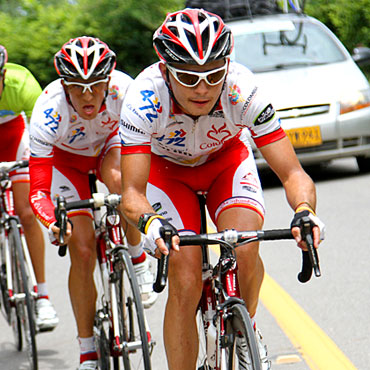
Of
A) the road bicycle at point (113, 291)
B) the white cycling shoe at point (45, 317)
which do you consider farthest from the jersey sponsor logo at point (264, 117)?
the white cycling shoe at point (45, 317)

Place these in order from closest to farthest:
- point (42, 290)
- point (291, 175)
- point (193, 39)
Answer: point (193, 39) < point (291, 175) < point (42, 290)

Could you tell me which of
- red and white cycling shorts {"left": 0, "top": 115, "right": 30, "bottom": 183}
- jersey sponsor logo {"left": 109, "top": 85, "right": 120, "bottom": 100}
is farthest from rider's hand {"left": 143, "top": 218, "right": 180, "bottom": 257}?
red and white cycling shorts {"left": 0, "top": 115, "right": 30, "bottom": 183}

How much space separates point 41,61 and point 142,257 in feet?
75.7

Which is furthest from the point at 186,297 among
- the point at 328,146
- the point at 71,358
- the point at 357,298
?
the point at 328,146

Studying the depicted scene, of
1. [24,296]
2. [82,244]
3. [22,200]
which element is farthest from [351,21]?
[82,244]

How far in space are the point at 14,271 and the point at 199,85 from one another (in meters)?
2.91

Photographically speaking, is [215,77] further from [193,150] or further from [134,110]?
[193,150]

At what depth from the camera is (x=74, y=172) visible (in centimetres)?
575

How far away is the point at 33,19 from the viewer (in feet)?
108

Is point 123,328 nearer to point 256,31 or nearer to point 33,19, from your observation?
point 256,31

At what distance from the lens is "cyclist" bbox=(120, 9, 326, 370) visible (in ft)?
13.1

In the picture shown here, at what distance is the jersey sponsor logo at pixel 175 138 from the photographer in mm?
4383

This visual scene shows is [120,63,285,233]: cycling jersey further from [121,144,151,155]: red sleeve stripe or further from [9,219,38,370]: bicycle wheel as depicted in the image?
[9,219,38,370]: bicycle wheel

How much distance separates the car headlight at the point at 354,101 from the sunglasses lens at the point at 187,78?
719cm
